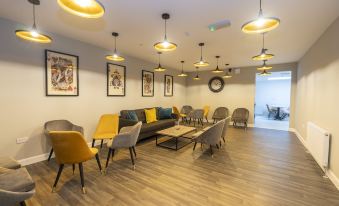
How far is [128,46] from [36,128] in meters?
2.78

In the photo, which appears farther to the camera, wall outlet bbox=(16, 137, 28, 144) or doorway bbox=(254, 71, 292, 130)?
doorway bbox=(254, 71, 292, 130)

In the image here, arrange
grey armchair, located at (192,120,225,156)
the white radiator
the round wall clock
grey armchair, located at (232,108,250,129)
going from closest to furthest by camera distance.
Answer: the white radiator → grey armchair, located at (192,120,225,156) → grey armchair, located at (232,108,250,129) → the round wall clock

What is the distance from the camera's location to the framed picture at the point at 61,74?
10.9ft

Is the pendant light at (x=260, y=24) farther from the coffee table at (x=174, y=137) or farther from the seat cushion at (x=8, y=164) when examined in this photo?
the seat cushion at (x=8, y=164)

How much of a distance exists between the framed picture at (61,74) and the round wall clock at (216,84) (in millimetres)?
6062

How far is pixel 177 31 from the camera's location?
3.21 metres

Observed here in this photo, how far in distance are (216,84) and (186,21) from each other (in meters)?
5.54

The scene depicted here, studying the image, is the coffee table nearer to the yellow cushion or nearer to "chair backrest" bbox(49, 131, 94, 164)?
the yellow cushion

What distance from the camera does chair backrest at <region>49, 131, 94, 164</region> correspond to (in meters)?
2.10

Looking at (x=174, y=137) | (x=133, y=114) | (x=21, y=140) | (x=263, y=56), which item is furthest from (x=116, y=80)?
(x=263, y=56)

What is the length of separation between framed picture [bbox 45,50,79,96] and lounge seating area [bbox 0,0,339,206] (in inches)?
0.8

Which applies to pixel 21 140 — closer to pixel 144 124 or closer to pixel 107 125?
pixel 107 125

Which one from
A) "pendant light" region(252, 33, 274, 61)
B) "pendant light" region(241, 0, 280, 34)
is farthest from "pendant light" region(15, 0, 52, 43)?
"pendant light" region(252, 33, 274, 61)

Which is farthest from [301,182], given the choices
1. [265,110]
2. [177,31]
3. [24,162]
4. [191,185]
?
[265,110]
